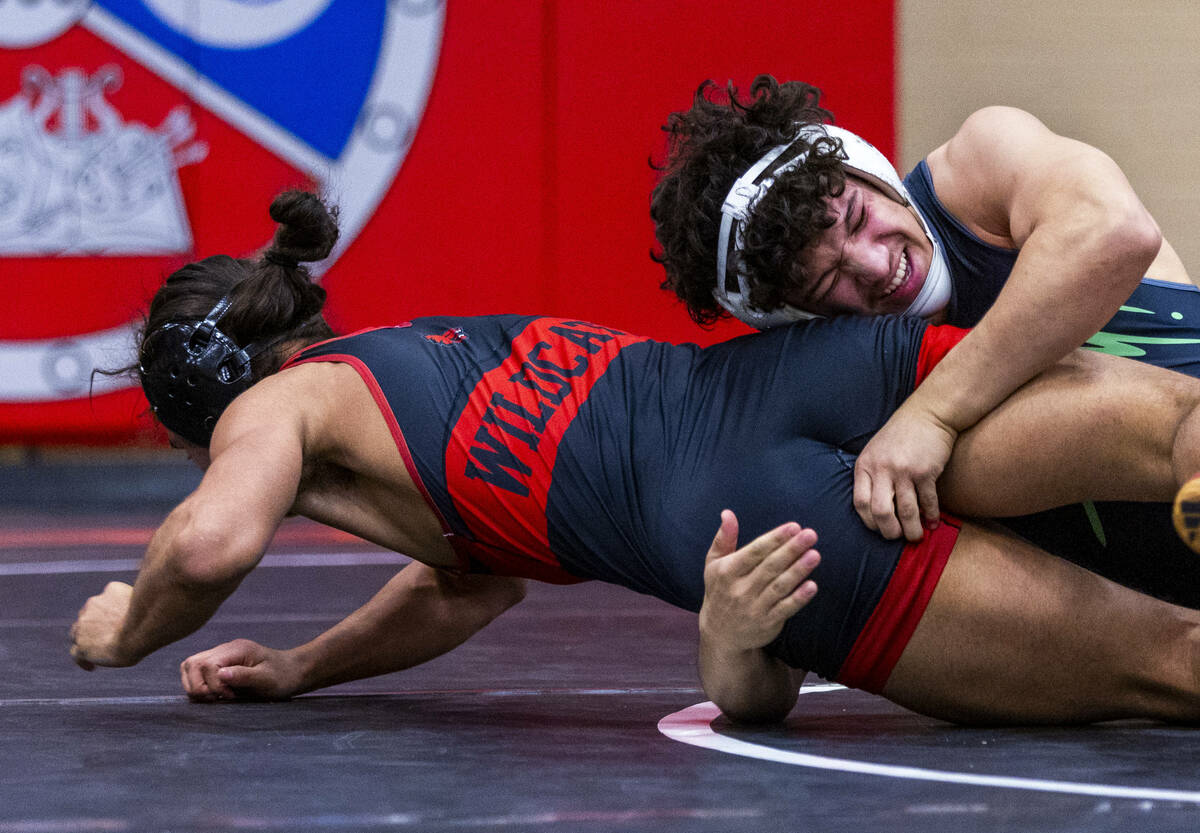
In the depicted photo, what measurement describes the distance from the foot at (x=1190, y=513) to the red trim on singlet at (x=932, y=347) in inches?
15.9

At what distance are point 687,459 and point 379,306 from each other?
3.46 metres

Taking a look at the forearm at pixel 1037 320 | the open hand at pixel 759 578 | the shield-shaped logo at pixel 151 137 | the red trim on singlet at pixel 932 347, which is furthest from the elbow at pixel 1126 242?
the shield-shaped logo at pixel 151 137

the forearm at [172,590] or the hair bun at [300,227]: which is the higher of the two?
Result: the hair bun at [300,227]

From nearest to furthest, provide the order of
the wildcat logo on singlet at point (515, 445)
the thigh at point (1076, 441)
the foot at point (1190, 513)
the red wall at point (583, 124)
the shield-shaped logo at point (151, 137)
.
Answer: the foot at point (1190, 513) → the thigh at point (1076, 441) → the wildcat logo on singlet at point (515, 445) → the shield-shaped logo at point (151, 137) → the red wall at point (583, 124)

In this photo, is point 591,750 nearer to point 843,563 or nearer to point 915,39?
point 843,563

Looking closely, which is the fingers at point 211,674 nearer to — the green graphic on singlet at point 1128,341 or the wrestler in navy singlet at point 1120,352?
the wrestler in navy singlet at point 1120,352

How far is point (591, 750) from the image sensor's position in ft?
5.09

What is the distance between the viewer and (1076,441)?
1.51 meters

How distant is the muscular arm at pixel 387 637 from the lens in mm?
1984

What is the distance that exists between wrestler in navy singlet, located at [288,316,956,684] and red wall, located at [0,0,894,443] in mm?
3204

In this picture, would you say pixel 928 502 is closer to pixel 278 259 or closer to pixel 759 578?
pixel 759 578

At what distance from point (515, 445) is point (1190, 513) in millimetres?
745

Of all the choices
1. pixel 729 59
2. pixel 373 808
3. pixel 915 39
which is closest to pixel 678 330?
pixel 729 59

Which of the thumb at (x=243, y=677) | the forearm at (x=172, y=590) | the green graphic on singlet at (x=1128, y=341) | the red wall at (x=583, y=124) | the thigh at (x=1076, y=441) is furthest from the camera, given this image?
the red wall at (x=583, y=124)
